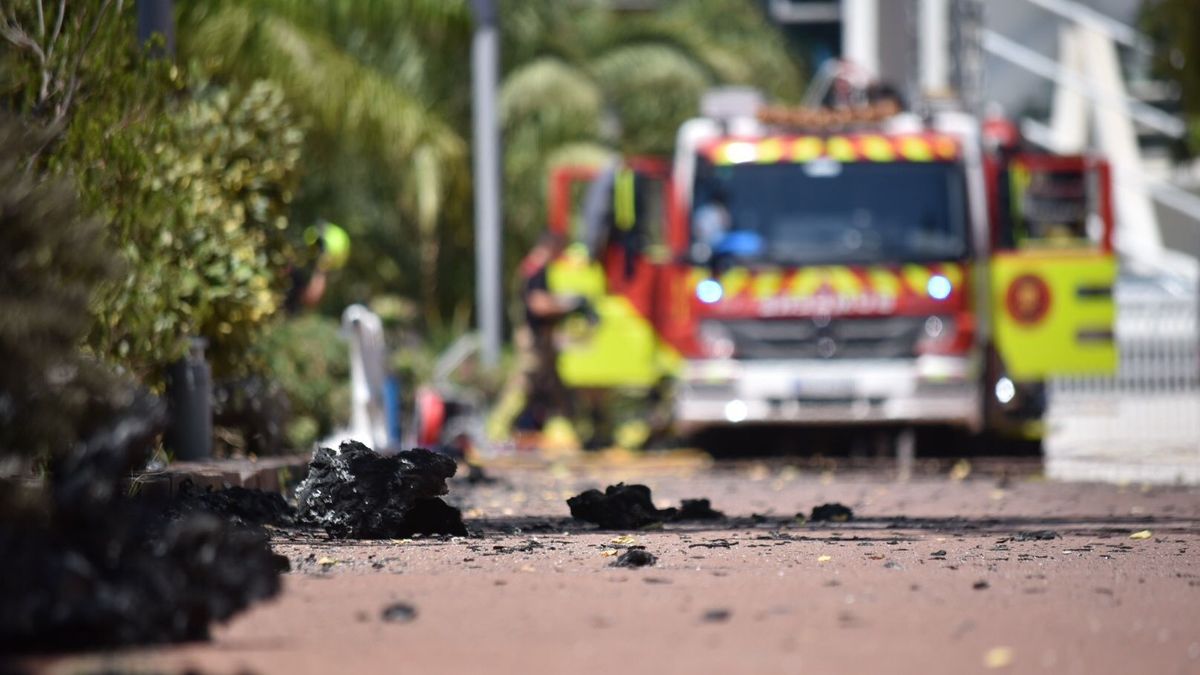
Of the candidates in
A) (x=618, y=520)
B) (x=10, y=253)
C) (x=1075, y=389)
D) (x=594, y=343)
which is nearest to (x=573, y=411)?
(x=594, y=343)

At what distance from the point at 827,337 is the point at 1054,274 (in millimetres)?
1789

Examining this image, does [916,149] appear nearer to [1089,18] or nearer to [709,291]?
[709,291]

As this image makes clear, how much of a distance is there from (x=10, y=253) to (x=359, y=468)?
10.9 ft

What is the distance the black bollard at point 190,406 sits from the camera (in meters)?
11.7

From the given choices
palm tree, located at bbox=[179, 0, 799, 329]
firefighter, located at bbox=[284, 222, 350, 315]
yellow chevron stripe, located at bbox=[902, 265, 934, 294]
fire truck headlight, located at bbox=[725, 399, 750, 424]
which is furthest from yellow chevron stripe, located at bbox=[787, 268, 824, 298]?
palm tree, located at bbox=[179, 0, 799, 329]

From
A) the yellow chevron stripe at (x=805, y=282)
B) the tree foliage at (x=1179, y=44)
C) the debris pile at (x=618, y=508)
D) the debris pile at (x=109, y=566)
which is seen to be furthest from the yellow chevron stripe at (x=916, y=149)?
the debris pile at (x=109, y=566)

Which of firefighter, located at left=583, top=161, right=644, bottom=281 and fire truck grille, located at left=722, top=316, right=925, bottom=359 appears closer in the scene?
fire truck grille, located at left=722, top=316, right=925, bottom=359

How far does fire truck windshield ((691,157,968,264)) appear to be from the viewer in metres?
17.8

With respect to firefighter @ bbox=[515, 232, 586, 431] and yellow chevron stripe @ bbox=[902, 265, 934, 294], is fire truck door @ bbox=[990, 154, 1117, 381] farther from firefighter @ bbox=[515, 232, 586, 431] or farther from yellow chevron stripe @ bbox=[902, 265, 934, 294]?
firefighter @ bbox=[515, 232, 586, 431]

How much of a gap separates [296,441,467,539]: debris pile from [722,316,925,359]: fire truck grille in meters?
8.70

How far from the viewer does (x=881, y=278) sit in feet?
58.5

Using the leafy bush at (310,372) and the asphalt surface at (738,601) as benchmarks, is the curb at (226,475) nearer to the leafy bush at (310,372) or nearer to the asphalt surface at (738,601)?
the asphalt surface at (738,601)

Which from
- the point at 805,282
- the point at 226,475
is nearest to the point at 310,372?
the point at 805,282

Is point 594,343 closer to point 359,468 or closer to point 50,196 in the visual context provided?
point 359,468
